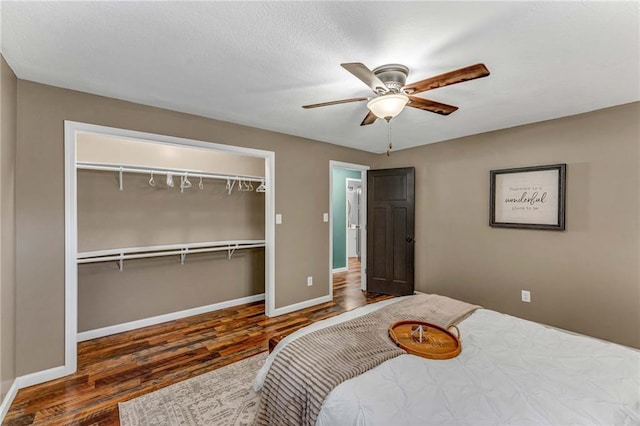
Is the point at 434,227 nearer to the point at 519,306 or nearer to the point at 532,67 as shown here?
the point at 519,306

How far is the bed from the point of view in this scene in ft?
3.67

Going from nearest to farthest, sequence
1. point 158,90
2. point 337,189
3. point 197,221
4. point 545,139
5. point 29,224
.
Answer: point 29,224 → point 158,90 → point 545,139 → point 197,221 → point 337,189

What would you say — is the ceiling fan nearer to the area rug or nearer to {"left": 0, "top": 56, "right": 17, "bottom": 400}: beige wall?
the area rug

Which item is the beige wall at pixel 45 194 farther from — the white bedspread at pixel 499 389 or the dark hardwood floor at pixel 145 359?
the white bedspread at pixel 499 389

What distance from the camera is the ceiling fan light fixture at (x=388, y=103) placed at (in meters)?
1.83

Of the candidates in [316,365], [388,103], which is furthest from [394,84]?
[316,365]

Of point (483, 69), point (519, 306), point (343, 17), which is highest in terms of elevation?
point (343, 17)

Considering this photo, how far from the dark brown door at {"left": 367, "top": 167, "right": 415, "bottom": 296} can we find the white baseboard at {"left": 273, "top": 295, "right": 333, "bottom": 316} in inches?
35.9

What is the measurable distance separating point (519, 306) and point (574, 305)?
1.67 feet

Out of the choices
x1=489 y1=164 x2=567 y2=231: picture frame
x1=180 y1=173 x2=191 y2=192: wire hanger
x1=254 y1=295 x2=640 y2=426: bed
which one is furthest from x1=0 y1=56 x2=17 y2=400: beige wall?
x1=489 y1=164 x2=567 y2=231: picture frame

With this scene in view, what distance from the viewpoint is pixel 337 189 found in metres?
6.37

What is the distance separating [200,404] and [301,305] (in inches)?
78.5

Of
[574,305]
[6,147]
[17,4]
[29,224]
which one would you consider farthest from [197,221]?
[574,305]

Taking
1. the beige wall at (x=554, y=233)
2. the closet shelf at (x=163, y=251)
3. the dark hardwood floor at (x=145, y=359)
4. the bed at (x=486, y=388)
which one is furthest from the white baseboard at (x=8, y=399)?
the beige wall at (x=554, y=233)
